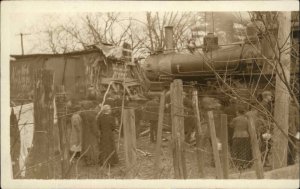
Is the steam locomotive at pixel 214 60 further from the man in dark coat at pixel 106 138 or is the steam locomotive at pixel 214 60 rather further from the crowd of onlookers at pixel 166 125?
the man in dark coat at pixel 106 138

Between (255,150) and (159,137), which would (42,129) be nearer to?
(159,137)

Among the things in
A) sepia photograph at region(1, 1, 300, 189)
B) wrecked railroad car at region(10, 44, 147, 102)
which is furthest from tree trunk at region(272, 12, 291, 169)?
wrecked railroad car at region(10, 44, 147, 102)

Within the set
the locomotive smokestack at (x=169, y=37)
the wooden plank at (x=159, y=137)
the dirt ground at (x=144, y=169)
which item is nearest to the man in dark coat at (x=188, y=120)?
the dirt ground at (x=144, y=169)

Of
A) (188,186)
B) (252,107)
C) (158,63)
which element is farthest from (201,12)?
(188,186)

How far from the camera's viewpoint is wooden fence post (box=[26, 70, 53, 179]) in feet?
12.2

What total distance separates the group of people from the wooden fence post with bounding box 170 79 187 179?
19.5 inches

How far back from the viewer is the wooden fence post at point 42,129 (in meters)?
3.71

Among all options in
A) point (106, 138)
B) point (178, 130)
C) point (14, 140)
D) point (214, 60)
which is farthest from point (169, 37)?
point (14, 140)

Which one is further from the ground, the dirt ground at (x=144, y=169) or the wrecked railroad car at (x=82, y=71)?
the wrecked railroad car at (x=82, y=71)

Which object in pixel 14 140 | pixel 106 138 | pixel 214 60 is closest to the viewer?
pixel 14 140

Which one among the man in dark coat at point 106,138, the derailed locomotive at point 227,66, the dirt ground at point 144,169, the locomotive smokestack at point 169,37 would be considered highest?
the locomotive smokestack at point 169,37

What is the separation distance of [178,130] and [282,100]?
91 centimetres

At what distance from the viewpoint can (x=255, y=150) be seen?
3814 millimetres

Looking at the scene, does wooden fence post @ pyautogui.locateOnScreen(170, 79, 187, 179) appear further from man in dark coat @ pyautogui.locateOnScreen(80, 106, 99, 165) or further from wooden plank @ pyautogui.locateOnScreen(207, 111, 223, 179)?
man in dark coat @ pyautogui.locateOnScreen(80, 106, 99, 165)
